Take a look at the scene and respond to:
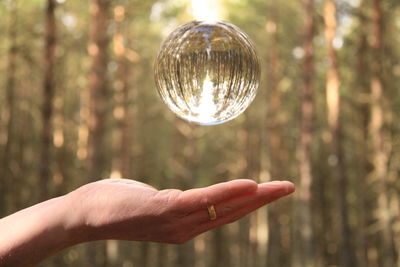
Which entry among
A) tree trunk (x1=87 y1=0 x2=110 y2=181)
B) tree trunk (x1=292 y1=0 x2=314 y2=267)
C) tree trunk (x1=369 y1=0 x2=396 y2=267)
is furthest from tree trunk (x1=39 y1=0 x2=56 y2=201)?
tree trunk (x1=369 y1=0 x2=396 y2=267)

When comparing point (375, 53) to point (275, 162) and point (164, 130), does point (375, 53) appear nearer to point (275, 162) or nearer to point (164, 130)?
point (275, 162)

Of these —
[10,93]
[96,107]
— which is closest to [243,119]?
[10,93]

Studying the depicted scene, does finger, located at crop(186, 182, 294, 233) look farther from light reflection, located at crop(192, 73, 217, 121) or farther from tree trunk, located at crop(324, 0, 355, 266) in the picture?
tree trunk, located at crop(324, 0, 355, 266)

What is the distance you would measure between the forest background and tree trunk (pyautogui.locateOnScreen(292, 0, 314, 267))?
27 millimetres

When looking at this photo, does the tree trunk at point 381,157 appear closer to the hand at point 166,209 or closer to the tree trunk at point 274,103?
the tree trunk at point 274,103

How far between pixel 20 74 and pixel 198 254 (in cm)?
1137

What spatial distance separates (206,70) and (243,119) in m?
20.0

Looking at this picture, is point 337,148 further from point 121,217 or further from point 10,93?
point 121,217

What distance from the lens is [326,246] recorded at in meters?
24.3

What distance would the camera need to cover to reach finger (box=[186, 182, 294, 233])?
234 centimetres

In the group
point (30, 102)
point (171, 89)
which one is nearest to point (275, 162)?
point (30, 102)

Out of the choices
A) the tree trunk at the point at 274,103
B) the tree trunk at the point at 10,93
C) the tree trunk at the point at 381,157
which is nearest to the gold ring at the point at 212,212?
the tree trunk at the point at 381,157

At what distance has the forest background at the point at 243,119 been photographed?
12.1 metres

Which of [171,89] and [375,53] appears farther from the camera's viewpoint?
[375,53]
